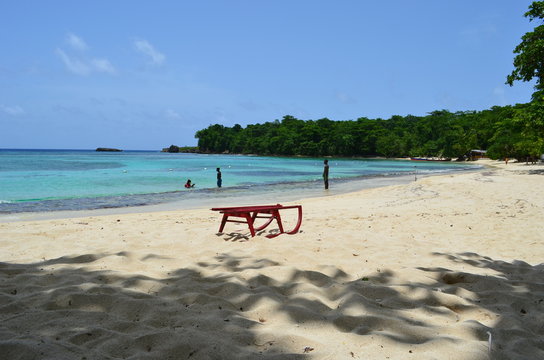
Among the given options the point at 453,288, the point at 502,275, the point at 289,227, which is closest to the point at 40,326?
the point at 453,288

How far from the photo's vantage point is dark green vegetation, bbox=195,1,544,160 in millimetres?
23562

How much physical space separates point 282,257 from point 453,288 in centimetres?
223

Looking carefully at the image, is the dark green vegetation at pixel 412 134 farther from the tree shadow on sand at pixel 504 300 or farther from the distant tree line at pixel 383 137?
the tree shadow on sand at pixel 504 300

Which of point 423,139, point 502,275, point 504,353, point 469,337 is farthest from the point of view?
point 423,139

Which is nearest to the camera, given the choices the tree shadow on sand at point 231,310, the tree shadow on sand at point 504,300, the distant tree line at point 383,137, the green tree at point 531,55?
the tree shadow on sand at point 231,310

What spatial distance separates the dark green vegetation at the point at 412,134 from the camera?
77.3 ft

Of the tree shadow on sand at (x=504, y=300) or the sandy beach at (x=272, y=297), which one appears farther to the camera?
the tree shadow on sand at (x=504, y=300)

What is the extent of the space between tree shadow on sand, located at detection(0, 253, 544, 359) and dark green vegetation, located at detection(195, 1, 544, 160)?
23788 millimetres

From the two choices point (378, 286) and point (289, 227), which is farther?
point (289, 227)

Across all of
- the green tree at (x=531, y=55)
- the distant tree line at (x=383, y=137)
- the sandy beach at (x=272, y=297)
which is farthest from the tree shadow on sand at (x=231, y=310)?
the distant tree line at (x=383, y=137)

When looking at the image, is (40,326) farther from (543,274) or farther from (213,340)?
(543,274)

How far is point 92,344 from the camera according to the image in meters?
2.61

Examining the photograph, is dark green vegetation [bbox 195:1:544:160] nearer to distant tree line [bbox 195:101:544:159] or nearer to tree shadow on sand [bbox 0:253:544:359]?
distant tree line [bbox 195:101:544:159]

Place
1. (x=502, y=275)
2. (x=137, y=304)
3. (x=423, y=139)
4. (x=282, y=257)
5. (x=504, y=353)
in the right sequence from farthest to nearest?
(x=423, y=139) < (x=282, y=257) < (x=502, y=275) < (x=137, y=304) < (x=504, y=353)
